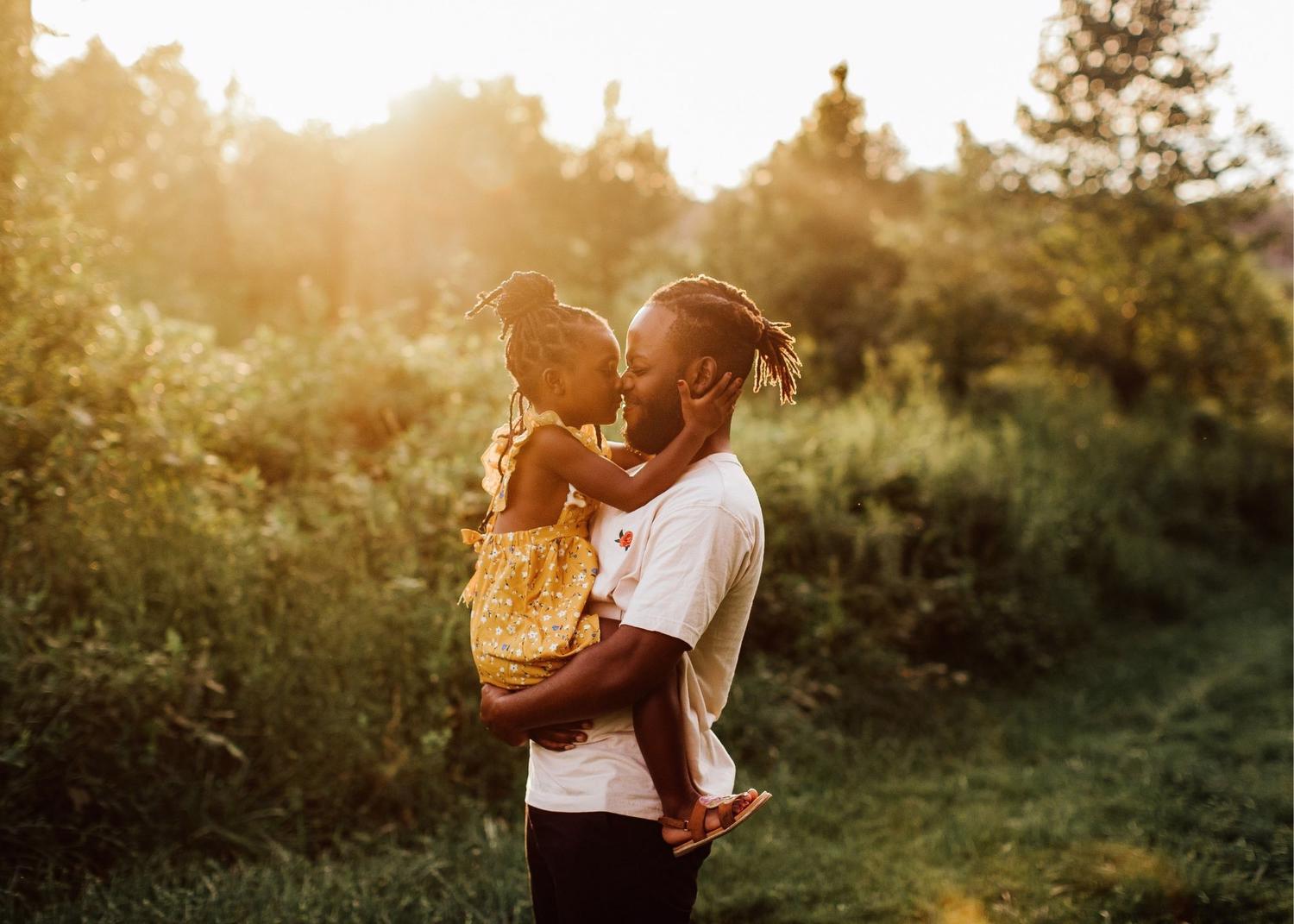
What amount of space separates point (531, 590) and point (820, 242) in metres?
17.0

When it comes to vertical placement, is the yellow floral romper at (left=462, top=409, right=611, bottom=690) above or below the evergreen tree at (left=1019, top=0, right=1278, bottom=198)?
below

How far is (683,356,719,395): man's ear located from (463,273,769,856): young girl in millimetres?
23

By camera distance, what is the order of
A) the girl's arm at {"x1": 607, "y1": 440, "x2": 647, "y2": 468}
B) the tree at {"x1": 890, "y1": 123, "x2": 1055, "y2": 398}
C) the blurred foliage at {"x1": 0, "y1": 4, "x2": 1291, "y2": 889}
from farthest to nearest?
the tree at {"x1": 890, "y1": 123, "x2": 1055, "y2": 398}
the blurred foliage at {"x1": 0, "y1": 4, "x2": 1291, "y2": 889}
the girl's arm at {"x1": 607, "y1": 440, "x2": 647, "y2": 468}

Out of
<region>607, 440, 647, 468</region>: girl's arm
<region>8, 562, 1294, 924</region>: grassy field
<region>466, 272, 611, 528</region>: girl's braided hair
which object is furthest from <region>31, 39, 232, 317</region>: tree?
<region>607, 440, 647, 468</region>: girl's arm

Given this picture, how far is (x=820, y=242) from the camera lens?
1850 cm

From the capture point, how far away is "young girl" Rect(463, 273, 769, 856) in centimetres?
221

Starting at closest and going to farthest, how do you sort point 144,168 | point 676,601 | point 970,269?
1. point 676,601
2. point 970,269
3. point 144,168

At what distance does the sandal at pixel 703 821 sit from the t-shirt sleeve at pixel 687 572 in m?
0.37

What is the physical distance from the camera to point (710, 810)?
2188 millimetres

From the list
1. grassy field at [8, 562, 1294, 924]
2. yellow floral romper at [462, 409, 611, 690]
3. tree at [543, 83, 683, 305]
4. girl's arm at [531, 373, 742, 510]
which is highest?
tree at [543, 83, 683, 305]

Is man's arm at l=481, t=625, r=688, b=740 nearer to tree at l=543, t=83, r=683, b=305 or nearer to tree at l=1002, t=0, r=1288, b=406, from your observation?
tree at l=1002, t=0, r=1288, b=406

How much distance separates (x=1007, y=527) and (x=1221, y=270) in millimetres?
12892

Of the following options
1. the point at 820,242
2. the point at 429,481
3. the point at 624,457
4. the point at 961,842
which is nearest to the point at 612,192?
the point at 820,242

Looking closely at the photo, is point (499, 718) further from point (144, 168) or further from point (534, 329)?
point (144, 168)
